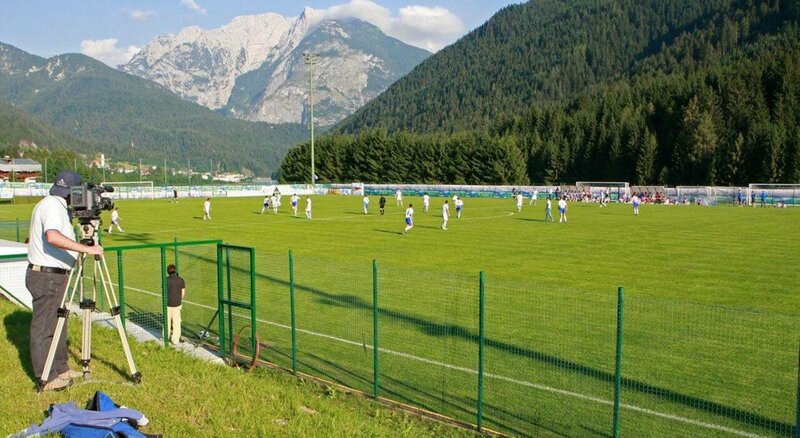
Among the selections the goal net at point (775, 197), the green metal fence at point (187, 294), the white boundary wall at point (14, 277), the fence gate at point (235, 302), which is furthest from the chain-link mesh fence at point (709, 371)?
the goal net at point (775, 197)

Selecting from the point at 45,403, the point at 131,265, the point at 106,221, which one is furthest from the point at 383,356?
the point at 106,221

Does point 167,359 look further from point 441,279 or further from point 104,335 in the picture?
point 441,279

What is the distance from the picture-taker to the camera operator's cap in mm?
7699

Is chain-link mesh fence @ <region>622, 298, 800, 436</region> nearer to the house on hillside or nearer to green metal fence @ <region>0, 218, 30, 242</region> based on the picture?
green metal fence @ <region>0, 218, 30, 242</region>

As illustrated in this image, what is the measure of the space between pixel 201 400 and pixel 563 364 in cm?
619

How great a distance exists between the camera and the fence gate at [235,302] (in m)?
10.8

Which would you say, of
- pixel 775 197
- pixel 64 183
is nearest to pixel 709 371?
pixel 64 183

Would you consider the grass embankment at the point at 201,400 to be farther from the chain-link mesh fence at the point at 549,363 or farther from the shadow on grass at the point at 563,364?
the shadow on grass at the point at 563,364

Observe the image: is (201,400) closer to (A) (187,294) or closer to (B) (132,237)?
(A) (187,294)

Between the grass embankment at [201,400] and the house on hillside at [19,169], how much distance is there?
15279 cm

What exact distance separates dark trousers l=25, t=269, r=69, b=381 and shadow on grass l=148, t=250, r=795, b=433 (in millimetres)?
7337

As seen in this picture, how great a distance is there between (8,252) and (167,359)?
700 cm

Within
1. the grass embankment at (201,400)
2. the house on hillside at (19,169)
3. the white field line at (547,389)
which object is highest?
the house on hillside at (19,169)

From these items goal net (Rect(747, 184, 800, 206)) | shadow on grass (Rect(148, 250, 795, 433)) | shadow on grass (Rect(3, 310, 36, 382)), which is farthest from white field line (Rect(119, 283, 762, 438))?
goal net (Rect(747, 184, 800, 206))
